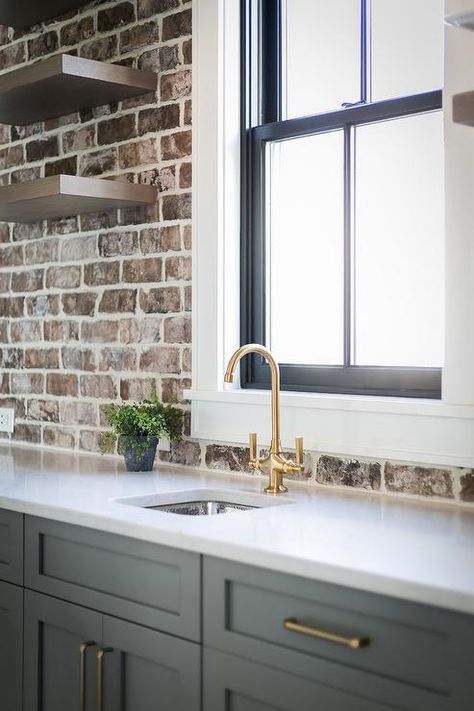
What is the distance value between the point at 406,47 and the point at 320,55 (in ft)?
1.14

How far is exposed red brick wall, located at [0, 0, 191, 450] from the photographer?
329cm

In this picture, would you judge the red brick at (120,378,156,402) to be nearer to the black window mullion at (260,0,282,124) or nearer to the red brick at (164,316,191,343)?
Result: the red brick at (164,316,191,343)

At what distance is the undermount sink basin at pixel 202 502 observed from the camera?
8.77ft

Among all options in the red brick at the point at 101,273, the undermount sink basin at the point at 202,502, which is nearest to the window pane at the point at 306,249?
the undermount sink basin at the point at 202,502

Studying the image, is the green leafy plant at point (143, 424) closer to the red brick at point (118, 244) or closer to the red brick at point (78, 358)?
the red brick at point (78, 358)

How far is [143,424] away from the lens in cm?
311

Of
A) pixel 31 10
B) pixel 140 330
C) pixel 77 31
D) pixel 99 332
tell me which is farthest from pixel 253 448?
pixel 31 10

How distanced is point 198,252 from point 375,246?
24.7 inches

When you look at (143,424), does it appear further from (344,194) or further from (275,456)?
(344,194)

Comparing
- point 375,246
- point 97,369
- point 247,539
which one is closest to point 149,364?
point 97,369

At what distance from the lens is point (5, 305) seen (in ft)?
13.4

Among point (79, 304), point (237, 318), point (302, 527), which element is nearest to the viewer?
point (302, 527)

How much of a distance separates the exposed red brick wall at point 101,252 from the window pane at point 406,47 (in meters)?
0.70

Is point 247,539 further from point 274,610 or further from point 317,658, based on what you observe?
point 317,658
